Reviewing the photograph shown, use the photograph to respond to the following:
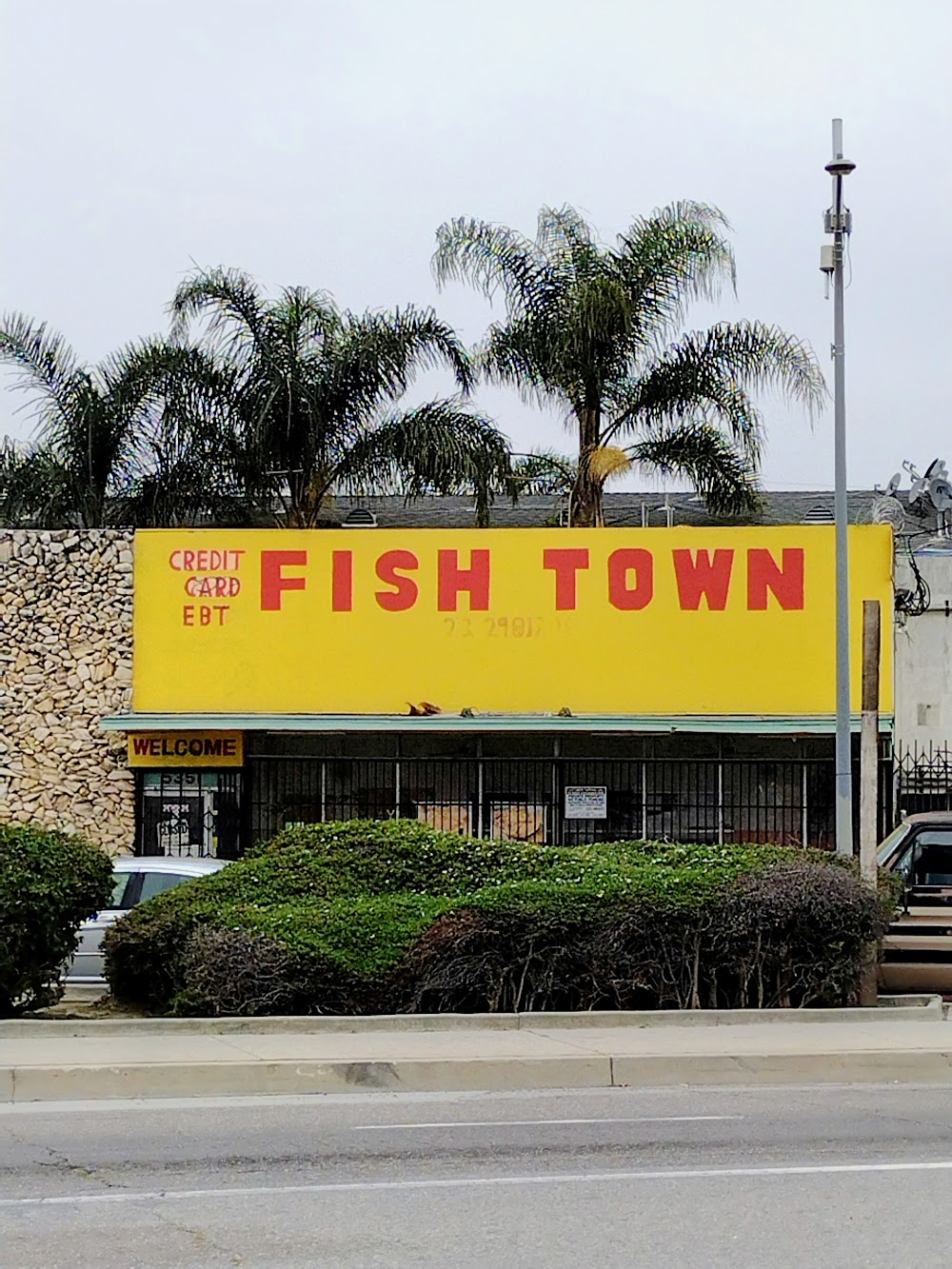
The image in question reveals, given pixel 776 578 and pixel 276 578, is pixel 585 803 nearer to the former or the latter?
pixel 776 578

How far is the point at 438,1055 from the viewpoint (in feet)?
36.6

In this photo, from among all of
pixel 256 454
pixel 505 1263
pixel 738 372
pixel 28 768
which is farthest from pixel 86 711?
pixel 505 1263

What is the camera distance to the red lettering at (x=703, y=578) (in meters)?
21.8

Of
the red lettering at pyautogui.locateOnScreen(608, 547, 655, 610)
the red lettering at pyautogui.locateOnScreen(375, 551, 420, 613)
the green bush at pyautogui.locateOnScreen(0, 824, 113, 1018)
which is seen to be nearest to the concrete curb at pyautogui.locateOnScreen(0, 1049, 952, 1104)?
the green bush at pyautogui.locateOnScreen(0, 824, 113, 1018)

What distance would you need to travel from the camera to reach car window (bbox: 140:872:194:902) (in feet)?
50.3

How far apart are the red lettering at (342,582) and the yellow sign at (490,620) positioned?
18 mm

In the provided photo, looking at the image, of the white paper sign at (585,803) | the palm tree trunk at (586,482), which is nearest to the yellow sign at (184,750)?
the white paper sign at (585,803)

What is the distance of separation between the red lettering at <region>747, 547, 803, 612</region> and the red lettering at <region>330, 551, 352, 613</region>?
5.18 metres

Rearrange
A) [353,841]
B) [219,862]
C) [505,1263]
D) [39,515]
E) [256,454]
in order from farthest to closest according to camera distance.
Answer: [39,515] → [256,454] → [219,862] → [353,841] → [505,1263]

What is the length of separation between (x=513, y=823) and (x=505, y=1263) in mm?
15524

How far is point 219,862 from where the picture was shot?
1609cm

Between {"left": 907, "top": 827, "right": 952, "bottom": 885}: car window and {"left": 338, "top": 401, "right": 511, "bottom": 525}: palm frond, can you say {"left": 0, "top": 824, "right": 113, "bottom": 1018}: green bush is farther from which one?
{"left": 338, "top": 401, "right": 511, "bottom": 525}: palm frond

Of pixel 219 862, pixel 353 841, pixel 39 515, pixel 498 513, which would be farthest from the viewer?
pixel 498 513

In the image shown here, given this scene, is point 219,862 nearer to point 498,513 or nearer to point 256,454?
point 256,454
